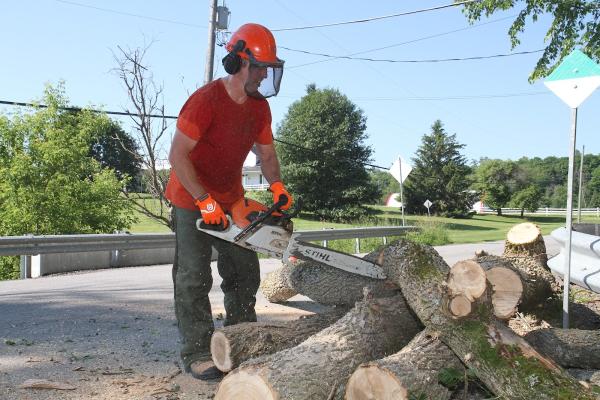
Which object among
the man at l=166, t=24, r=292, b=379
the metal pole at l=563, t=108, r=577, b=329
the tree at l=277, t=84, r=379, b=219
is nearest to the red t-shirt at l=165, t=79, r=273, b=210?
the man at l=166, t=24, r=292, b=379

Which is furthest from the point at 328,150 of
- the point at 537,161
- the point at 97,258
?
the point at 537,161

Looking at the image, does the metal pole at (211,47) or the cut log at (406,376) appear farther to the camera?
the metal pole at (211,47)

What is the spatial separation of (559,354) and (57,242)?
8611 millimetres

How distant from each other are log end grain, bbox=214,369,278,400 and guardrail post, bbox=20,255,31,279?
8245 millimetres

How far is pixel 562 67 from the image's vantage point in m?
5.13

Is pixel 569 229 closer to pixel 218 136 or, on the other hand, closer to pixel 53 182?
pixel 218 136

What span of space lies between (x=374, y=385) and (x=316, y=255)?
49.7 inches

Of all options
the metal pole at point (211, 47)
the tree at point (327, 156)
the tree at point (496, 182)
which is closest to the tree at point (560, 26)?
the metal pole at point (211, 47)

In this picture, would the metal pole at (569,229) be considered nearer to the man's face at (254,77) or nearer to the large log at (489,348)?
the large log at (489,348)

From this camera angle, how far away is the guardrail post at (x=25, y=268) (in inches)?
388

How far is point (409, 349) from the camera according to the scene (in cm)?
312

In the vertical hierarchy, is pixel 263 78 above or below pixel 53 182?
above

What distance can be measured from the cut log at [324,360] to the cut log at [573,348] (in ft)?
Result: 3.75

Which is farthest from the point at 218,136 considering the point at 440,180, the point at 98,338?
the point at 440,180
